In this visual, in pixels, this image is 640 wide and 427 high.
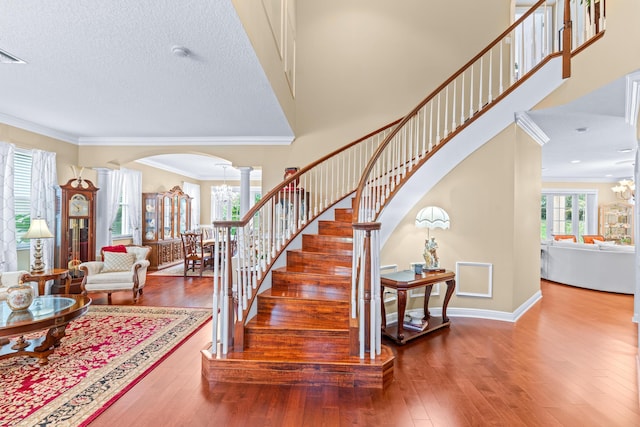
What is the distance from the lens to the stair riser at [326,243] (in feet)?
13.6

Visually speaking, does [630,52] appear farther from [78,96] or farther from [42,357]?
[42,357]

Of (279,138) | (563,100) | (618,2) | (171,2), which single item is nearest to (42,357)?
(171,2)

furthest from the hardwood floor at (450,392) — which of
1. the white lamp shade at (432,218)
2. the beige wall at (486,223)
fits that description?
the white lamp shade at (432,218)

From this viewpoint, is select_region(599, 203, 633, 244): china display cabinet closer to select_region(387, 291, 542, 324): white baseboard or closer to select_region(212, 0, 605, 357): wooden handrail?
select_region(212, 0, 605, 357): wooden handrail

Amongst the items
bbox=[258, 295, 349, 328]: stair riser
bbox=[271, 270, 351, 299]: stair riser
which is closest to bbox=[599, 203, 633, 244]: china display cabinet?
→ bbox=[271, 270, 351, 299]: stair riser

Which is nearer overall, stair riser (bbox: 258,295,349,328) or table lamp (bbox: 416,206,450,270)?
stair riser (bbox: 258,295,349,328)

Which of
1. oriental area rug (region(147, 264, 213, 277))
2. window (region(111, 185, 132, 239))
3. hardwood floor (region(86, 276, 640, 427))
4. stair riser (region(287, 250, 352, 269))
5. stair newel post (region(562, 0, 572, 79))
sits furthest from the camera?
window (region(111, 185, 132, 239))

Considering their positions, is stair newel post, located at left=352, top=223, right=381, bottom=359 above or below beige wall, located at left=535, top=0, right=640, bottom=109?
below

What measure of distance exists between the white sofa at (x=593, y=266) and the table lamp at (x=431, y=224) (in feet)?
13.7

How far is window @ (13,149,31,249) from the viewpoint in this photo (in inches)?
197

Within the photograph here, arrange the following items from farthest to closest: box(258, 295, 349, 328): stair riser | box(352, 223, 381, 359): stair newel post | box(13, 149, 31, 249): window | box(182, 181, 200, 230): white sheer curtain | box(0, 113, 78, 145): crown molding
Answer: box(182, 181, 200, 230): white sheer curtain, box(13, 149, 31, 249): window, box(0, 113, 78, 145): crown molding, box(258, 295, 349, 328): stair riser, box(352, 223, 381, 359): stair newel post

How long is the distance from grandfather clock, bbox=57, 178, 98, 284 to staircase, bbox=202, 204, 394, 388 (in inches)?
150

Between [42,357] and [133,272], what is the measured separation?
2.30 metres

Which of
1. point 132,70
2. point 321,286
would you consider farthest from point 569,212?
point 132,70
